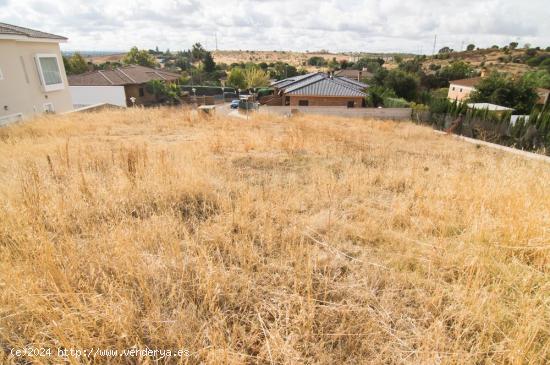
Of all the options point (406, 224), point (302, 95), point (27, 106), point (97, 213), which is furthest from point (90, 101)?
point (406, 224)

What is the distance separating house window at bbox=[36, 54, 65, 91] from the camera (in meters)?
14.6

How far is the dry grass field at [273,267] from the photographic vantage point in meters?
1.55

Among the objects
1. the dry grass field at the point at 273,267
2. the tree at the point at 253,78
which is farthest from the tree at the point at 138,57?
the dry grass field at the point at 273,267

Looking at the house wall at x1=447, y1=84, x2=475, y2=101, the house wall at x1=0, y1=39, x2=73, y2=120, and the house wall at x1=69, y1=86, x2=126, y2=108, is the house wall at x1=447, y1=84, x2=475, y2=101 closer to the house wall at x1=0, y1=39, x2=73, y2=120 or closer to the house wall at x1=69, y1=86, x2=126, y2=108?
the house wall at x1=69, y1=86, x2=126, y2=108

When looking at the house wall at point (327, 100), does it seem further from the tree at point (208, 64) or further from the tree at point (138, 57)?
the tree at point (138, 57)

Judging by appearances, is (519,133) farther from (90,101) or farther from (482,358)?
(90,101)

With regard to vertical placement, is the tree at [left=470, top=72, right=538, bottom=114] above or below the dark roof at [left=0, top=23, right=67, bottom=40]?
below

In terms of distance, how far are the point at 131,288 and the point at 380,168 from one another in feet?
14.8

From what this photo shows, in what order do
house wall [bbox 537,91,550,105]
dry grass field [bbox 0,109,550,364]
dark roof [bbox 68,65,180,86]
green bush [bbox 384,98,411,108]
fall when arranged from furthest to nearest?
dark roof [bbox 68,65,180,86]
house wall [bbox 537,91,550,105]
green bush [bbox 384,98,411,108]
dry grass field [bbox 0,109,550,364]

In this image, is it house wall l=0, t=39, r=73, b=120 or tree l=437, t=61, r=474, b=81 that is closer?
house wall l=0, t=39, r=73, b=120

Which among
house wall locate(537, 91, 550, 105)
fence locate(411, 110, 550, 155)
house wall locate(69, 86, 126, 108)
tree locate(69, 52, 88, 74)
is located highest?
tree locate(69, 52, 88, 74)

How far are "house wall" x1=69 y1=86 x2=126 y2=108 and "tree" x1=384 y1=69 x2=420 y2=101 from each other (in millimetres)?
31088

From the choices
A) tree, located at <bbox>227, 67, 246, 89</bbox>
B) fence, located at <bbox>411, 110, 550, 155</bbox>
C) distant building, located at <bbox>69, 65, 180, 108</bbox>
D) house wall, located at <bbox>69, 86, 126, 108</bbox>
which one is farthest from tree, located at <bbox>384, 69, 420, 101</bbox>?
house wall, located at <bbox>69, 86, 126, 108</bbox>

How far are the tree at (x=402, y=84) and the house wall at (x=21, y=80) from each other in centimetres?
3323
